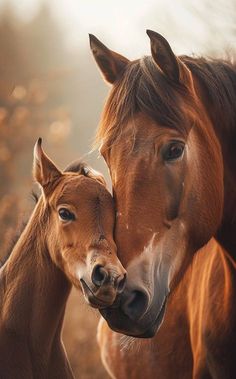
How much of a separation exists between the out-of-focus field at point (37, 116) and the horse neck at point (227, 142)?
4364mm

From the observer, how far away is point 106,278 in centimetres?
358

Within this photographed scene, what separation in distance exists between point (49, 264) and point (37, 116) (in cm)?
563

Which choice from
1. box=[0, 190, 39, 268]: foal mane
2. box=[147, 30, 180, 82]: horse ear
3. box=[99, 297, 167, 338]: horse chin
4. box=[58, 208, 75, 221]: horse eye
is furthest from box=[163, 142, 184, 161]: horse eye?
box=[0, 190, 39, 268]: foal mane

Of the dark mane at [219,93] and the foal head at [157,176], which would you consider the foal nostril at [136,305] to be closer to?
the foal head at [157,176]

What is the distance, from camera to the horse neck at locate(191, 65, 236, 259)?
12.5 ft

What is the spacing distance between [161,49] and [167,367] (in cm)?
199

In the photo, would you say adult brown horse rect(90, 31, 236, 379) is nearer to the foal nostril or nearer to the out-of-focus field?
the foal nostril

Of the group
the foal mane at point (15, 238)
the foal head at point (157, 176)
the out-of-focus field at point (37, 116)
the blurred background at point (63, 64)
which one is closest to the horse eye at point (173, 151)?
the foal head at point (157, 176)

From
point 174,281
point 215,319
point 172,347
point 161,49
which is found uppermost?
point 161,49

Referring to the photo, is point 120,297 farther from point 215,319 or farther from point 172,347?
point 172,347

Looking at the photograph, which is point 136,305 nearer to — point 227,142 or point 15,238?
point 227,142

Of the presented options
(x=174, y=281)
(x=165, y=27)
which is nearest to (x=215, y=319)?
(x=174, y=281)

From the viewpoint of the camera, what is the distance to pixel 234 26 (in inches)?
278

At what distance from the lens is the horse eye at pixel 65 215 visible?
4.12 metres
